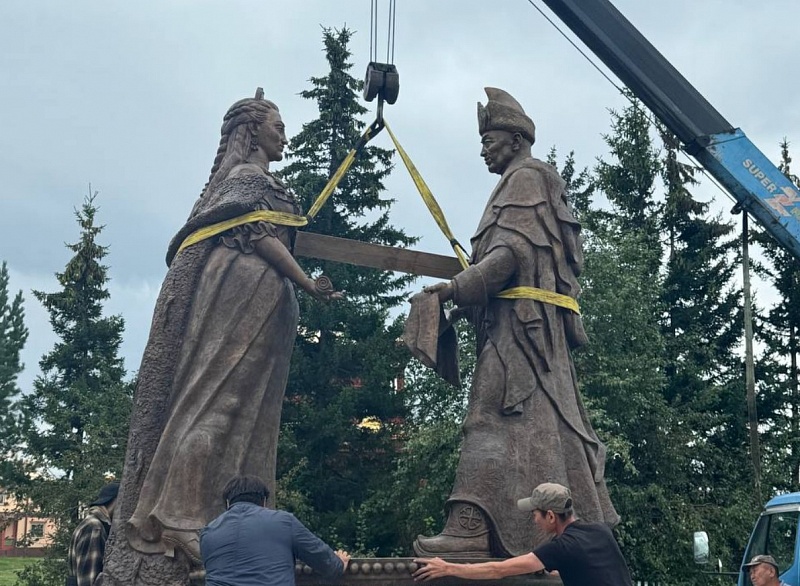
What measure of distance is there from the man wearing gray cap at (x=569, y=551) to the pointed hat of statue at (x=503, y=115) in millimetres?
3228

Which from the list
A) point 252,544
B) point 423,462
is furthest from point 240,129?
point 423,462

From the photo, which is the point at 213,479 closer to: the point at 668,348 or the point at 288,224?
the point at 288,224

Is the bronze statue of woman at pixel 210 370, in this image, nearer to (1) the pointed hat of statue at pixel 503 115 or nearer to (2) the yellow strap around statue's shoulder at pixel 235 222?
(2) the yellow strap around statue's shoulder at pixel 235 222

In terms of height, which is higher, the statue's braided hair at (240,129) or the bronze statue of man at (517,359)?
the statue's braided hair at (240,129)

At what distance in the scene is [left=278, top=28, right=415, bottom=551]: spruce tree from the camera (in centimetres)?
2408

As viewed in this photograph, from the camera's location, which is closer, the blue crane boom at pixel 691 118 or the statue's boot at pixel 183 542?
the statue's boot at pixel 183 542

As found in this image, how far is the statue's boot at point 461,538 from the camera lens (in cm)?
618

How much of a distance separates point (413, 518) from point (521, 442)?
49.3 ft

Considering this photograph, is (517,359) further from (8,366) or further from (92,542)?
(8,366)

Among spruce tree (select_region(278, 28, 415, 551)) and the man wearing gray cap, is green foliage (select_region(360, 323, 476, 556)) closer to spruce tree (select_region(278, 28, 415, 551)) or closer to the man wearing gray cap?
spruce tree (select_region(278, 28, 415, 551))

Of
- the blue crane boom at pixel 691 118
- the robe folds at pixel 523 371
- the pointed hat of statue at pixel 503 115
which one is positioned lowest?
the robe folds at pixel 523 371

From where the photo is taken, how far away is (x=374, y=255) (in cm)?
773

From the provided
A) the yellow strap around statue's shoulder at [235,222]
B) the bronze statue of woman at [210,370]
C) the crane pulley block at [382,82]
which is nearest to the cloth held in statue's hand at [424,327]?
the bronze statue of woman at [210,370]

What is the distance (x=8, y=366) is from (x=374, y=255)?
3154 centimetres
